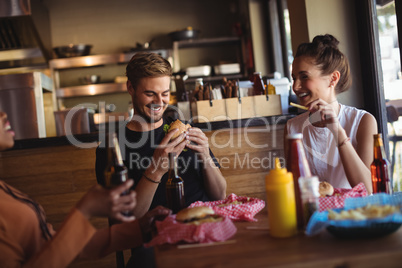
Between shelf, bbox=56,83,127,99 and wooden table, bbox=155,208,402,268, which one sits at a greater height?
shelf, bbox=56,83,127,99

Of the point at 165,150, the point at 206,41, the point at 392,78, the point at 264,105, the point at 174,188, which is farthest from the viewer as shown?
the point at 206,41

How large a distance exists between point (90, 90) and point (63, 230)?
4914mm

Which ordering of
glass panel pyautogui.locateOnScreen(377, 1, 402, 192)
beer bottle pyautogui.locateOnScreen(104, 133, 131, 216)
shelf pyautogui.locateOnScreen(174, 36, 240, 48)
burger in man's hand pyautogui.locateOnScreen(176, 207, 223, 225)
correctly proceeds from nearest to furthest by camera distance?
1. burger in man's hand pyautogui.locateOnScreen(176, 207, 223, 225)
2. beer bottle pyautogui.locateOnScreen(104, 133, 131, 216)
3. glass panel pyautogui.locateOnScreen(377, 1, 402, 192)
4. shelf pyautogui.locateOnScreen(174, 36, 240, 48)

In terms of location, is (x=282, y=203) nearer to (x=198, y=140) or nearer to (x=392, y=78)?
(x=198, y=140)

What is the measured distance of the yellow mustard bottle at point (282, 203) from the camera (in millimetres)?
1287

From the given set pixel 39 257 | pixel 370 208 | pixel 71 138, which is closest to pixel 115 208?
pixel 39 257

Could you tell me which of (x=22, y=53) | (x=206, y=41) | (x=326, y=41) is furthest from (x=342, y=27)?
(x=22, y=53)

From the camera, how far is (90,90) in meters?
5.97

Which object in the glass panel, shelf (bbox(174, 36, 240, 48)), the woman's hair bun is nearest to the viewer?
the woman's hair bun

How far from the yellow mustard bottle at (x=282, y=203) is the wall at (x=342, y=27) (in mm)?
2234

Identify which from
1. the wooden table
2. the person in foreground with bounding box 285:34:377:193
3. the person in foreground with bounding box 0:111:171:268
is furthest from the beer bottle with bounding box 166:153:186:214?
the person in foreground with bounding box 285:34:377:193

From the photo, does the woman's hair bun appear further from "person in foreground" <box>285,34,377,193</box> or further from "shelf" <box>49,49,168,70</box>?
"shelf" <box>49,49,168,70</box>

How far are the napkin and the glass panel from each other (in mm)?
1656

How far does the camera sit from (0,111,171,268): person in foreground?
124cm
